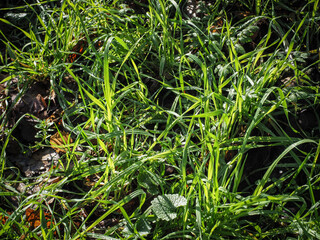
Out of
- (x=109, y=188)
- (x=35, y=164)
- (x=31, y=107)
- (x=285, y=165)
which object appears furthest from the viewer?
(x=31, y=107)

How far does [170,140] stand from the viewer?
1414 mm

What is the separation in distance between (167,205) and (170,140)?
0.98 ft

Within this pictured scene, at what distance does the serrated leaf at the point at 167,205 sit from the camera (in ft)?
3.95

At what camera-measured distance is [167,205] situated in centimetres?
124

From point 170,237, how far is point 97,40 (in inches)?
47.0

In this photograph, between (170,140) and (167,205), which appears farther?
(170,140)

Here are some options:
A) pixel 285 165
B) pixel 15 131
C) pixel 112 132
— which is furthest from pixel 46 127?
pixel 285 165

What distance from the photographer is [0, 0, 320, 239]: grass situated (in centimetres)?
127

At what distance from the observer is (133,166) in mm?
1306

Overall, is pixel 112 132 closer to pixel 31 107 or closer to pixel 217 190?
pixel 217 190

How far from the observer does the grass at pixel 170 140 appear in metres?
1.27

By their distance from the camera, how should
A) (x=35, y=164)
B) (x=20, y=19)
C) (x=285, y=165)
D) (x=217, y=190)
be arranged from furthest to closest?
(x=20, y=19) → (x=35, y=164) → (x=285, y=165) → (x=217, y=190)

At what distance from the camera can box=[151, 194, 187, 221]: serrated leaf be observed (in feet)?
3.95

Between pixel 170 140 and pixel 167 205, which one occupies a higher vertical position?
pixel 170 140
